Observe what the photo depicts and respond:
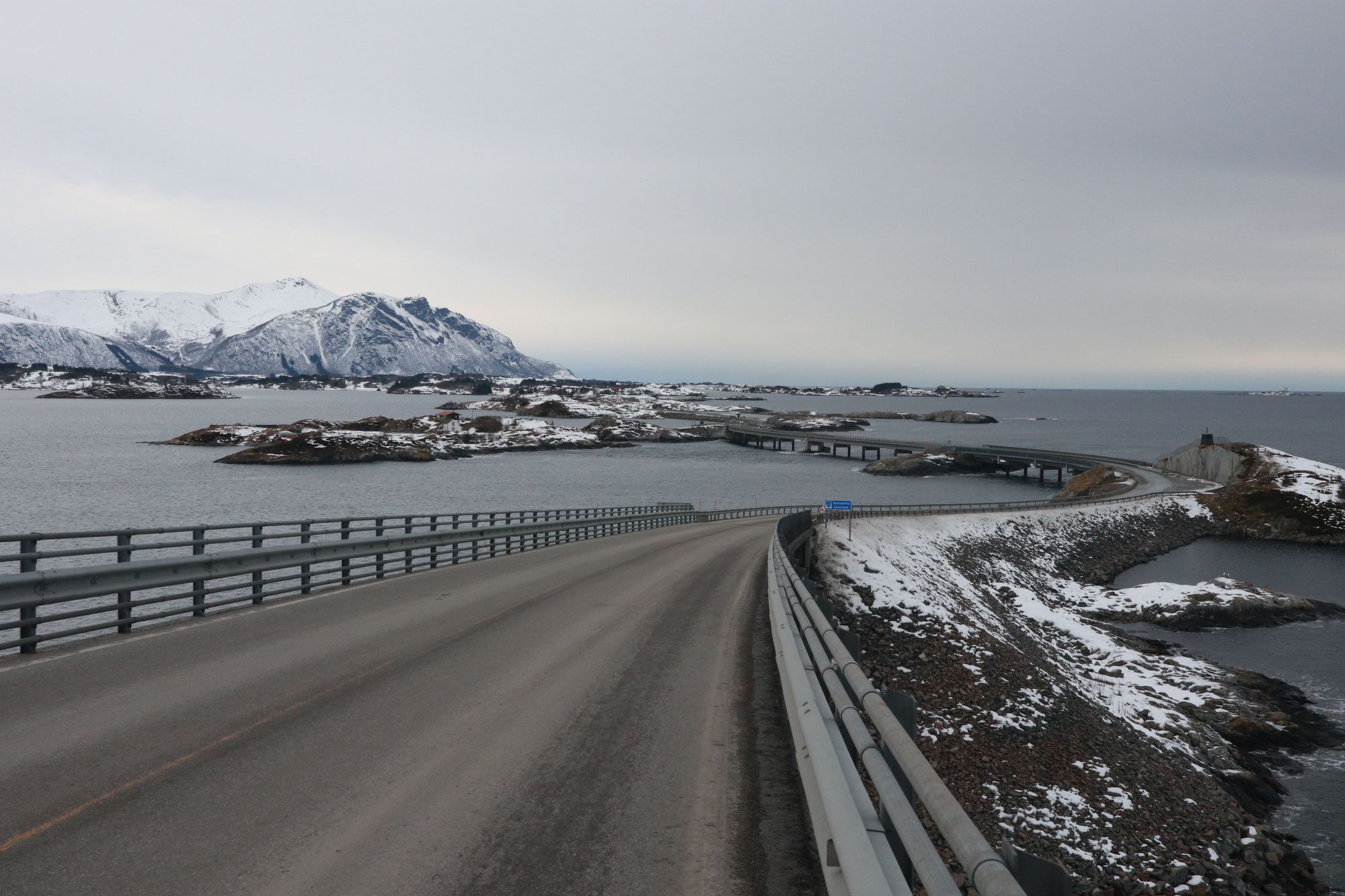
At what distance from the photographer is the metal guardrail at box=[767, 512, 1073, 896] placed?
2.91m

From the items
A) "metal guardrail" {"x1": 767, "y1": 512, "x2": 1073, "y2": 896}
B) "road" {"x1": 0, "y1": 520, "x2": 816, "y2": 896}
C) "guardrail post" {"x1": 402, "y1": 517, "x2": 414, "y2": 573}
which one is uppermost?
"metal guardrail" {"x1": 767, "y1": 512, "x2": 1073, "y2": 896}

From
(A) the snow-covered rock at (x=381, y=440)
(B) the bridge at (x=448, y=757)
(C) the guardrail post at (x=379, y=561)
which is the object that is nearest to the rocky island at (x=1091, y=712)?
(B) the bridge at (x=448, y=757)

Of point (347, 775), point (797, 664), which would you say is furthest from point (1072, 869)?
point (347, 775)

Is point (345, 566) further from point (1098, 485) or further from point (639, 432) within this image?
point (639, 432)

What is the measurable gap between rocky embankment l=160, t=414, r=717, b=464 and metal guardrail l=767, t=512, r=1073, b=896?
102819 millimetres

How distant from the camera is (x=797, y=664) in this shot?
759 cm

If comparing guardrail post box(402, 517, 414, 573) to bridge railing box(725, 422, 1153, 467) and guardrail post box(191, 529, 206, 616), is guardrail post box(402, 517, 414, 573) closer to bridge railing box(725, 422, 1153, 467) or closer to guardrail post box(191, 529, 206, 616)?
guardrail post box(191, 529, 206, 616)

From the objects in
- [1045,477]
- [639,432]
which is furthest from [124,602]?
[639,432]

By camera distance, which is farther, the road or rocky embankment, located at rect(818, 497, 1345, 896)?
rocky embankment, located at rect(818, 497, 1345, 896)

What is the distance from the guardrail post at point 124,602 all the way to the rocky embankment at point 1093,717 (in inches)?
521

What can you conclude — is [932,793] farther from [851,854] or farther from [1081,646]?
[1081,646]

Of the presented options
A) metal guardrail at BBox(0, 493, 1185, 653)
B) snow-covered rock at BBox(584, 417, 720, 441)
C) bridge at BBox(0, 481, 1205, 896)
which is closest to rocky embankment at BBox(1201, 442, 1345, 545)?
metal guardrail at BBox(0, 493, 1185, 653)

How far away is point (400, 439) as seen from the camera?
4614 inches

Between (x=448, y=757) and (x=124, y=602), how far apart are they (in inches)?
288
